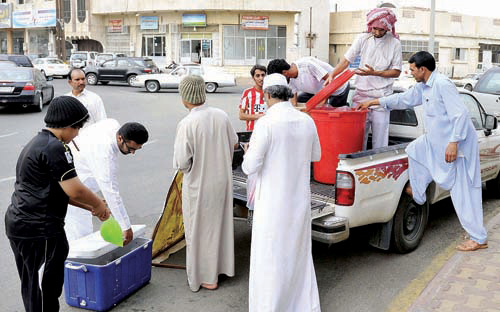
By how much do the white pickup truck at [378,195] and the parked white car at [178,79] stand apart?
2084 cm

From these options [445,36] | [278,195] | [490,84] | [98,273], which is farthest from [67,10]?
[278,195]

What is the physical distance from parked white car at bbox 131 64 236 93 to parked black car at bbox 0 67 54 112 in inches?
359

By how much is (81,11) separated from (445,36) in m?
32.2

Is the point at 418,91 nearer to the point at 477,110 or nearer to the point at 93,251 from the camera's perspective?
the point at 477,110

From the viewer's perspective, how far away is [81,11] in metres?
48.7

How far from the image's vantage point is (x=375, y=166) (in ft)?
16.4

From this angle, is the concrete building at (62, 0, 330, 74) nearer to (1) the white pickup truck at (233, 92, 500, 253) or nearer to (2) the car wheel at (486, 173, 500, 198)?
(2) the car wheel at (486, 173, 500, 198)

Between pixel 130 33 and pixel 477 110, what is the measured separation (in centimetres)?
4347

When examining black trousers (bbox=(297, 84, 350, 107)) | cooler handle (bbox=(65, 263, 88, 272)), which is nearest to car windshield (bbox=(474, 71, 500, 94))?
black trousers (bbox=(297, 84, 350, 107))

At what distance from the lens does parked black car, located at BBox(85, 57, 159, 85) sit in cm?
3003

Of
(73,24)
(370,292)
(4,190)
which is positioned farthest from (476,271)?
(73,24)

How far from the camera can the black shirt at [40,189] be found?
331cm

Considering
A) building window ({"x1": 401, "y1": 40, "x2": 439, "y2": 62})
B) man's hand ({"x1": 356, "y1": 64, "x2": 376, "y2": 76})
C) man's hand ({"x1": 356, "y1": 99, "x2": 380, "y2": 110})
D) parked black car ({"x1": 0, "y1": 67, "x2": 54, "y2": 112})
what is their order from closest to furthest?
man's hand ({"x1": 356, "y1": 99, "x2": 380, "y2": 110}) < man's hand ({"x1": 356, "y1": 64, "x2": 376, "y2": 76}) < parked black car ({"x1": 0, "y1": 67, "x2": 54, "y2": 112}) < building window ({"x1": 401, "y1": 40, "x2": 439, "y2": 62})

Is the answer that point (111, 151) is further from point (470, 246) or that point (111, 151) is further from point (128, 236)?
point (470, 246)
